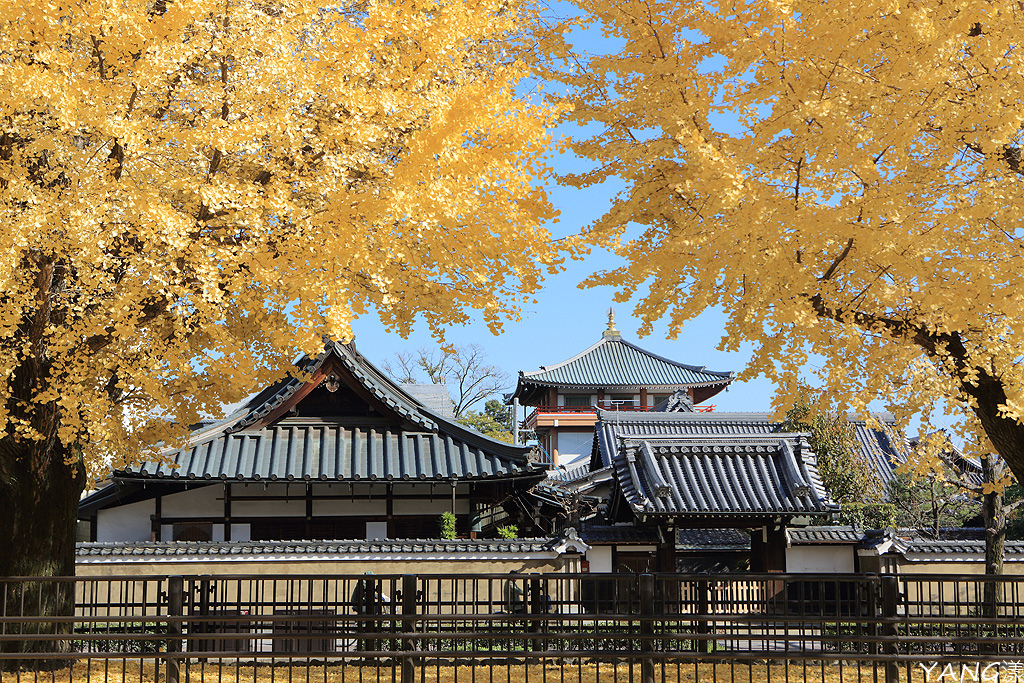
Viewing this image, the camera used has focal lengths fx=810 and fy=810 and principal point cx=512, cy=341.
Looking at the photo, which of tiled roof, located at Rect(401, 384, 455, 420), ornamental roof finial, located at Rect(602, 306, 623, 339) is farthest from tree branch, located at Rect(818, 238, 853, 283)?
ornamental roof finial, located at Rect(602, 306, 623, 339)

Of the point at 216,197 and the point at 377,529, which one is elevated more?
the point at 216,197

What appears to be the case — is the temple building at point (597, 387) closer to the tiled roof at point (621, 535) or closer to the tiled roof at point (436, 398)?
the tiled roof at point (436, 398)

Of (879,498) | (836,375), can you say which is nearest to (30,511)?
(836,375)

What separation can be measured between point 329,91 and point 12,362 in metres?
4.57

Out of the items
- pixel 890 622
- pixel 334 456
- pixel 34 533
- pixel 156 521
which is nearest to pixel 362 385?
pixel 334 456

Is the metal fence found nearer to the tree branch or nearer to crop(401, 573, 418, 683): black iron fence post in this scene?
crop(401, 573, 418, 683): black iron fence post

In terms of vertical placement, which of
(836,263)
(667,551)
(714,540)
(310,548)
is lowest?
(714,540)

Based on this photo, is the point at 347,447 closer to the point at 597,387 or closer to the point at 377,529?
the point at 377,529

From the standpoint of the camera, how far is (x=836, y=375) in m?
9.04

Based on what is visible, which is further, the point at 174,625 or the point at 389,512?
the point at 389,512

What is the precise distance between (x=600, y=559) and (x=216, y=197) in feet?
43.4

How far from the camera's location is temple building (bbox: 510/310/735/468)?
5266 centimetres

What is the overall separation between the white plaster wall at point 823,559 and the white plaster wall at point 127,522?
13.7m

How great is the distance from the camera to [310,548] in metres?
14.5
